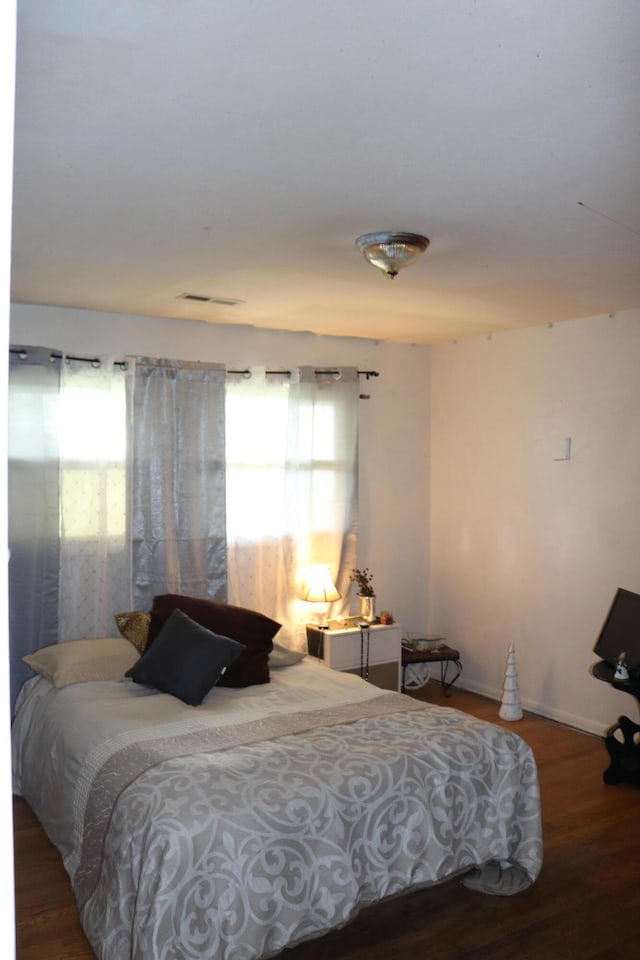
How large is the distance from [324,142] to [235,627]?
2.63 meters

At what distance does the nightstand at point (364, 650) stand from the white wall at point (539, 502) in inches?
25.8

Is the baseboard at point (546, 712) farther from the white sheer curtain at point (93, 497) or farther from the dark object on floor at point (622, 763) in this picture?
the white sheer curtain at point (93, 497)

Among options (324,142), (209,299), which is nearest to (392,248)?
(324,142)

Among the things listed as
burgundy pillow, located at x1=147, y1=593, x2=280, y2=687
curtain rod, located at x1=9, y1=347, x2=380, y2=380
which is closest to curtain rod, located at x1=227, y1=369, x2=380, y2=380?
curtain rod, located at x1=9, y1=347, x2=380, y2=380

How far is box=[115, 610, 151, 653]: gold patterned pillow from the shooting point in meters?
4.24

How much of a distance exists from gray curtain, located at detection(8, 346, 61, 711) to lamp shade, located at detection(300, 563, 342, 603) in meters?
1.56

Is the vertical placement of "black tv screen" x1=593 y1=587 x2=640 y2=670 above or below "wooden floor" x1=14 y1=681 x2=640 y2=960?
above

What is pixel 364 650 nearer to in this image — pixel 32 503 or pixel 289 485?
pixel 289 485

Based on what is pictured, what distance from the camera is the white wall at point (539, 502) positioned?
4641 mm

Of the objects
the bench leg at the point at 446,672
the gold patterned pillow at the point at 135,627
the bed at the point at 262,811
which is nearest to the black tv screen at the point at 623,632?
the bed at the point at 262,811

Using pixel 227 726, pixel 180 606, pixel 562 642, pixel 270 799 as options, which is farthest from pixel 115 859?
pixel 562 642

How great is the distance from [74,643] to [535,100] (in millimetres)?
3385

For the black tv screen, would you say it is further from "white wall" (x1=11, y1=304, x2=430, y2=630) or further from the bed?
"white wall" (x1=11, y1=304, x2=430, y2=630)

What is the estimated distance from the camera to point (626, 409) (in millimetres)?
4582
